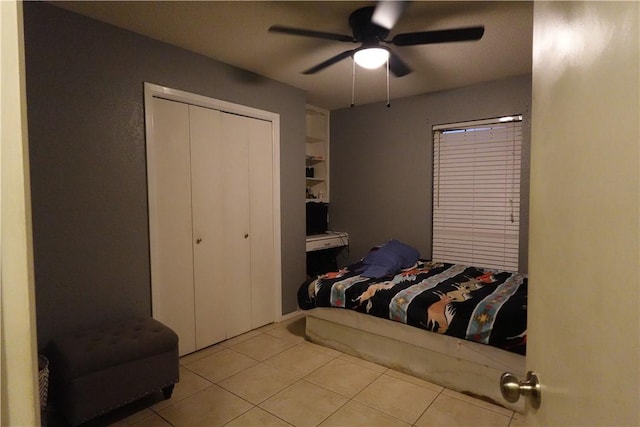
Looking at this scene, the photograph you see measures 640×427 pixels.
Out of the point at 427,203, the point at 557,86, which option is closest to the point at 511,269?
the point at 427,203

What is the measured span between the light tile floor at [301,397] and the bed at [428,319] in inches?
5.0

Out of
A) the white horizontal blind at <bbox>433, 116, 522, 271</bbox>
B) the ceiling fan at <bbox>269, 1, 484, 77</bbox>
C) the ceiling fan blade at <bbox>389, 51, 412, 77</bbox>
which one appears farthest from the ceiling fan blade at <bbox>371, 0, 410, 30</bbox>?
the white horizontal blind at <bbox>433, 116, 522, 271</bbox>

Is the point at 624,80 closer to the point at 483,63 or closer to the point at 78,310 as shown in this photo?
the point at 78,310

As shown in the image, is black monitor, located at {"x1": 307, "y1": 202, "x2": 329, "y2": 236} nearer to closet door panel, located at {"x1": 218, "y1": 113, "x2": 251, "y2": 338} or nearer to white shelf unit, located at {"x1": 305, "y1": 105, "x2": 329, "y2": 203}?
white shelf unit, located at {"x1": 305, "y1": 105, "x2": 329, "y2": 203}

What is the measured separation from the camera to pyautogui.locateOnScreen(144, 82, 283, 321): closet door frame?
2.64 metres

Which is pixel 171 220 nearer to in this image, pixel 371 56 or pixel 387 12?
pixel 371 56

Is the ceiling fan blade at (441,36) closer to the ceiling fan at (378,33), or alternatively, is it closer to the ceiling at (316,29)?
the ceiling fan at (378,33)

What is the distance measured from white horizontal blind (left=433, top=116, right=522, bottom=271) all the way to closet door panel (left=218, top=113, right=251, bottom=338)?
7.30 feet

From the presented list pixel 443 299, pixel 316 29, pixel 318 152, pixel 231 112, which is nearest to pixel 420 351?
pixel 443 299

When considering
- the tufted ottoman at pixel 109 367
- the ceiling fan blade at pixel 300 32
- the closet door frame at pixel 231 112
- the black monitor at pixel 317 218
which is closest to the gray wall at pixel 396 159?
the black monitor at pixel 317 218

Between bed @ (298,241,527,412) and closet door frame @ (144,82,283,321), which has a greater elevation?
closet door frame @ (144,82,283,321)

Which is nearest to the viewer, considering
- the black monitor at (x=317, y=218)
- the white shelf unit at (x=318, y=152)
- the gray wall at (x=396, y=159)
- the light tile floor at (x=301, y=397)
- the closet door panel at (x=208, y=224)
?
the light tile floor at (x=301, y=397)

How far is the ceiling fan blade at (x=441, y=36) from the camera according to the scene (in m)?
1.97

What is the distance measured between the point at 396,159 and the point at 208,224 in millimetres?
2440
